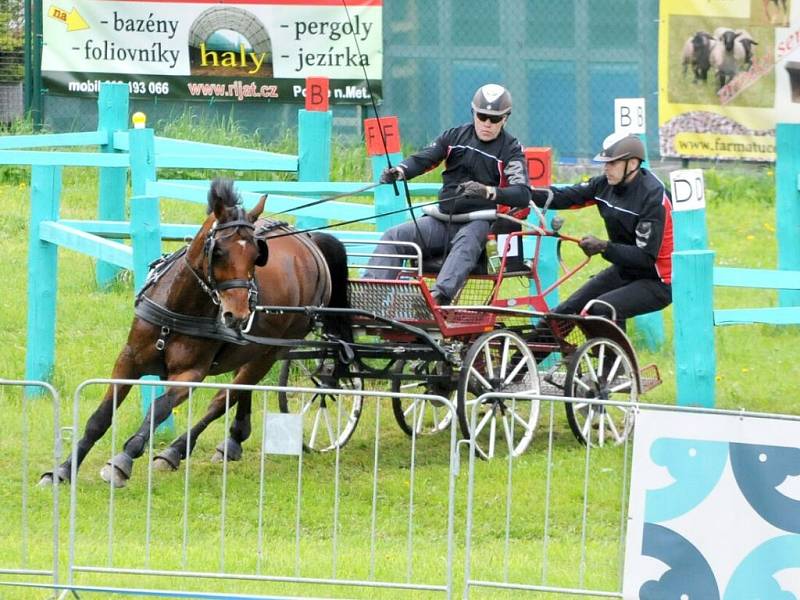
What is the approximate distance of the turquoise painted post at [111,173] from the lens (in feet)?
43.9

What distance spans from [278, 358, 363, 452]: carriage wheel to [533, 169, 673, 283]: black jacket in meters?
1.62

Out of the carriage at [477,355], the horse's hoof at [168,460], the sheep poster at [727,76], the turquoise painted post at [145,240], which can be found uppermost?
the sheep poster at [727,76]

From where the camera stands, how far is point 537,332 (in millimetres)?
9695

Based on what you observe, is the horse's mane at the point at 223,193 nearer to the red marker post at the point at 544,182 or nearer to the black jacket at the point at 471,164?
the black jacket at the point at 471,164

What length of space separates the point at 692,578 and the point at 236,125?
1270 centimetres

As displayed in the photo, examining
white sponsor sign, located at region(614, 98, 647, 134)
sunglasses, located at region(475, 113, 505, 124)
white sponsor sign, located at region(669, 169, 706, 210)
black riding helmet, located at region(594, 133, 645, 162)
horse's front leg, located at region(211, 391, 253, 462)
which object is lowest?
horse's front leg, located at region(211, 391, 253, 462)

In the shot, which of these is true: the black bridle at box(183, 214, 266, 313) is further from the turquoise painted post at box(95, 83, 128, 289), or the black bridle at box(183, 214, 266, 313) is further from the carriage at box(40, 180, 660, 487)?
the turquoise painted post at box(95, 83, 128, 289)

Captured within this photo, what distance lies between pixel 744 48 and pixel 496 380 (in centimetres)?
942

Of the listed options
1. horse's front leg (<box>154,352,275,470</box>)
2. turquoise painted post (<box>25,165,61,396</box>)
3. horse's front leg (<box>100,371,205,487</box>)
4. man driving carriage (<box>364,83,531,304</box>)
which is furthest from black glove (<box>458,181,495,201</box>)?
turquoise painted post (<box>25,165,61,396</box>)

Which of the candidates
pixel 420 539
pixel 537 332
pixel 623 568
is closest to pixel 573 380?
pixel 537 332

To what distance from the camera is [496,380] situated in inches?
363

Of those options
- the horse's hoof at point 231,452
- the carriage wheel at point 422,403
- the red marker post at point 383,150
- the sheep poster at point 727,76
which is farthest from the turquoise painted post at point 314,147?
the sheep poster at point 727,76

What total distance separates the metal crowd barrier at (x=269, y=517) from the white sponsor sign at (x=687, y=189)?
187 cm

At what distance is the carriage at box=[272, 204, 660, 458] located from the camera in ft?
29.8
